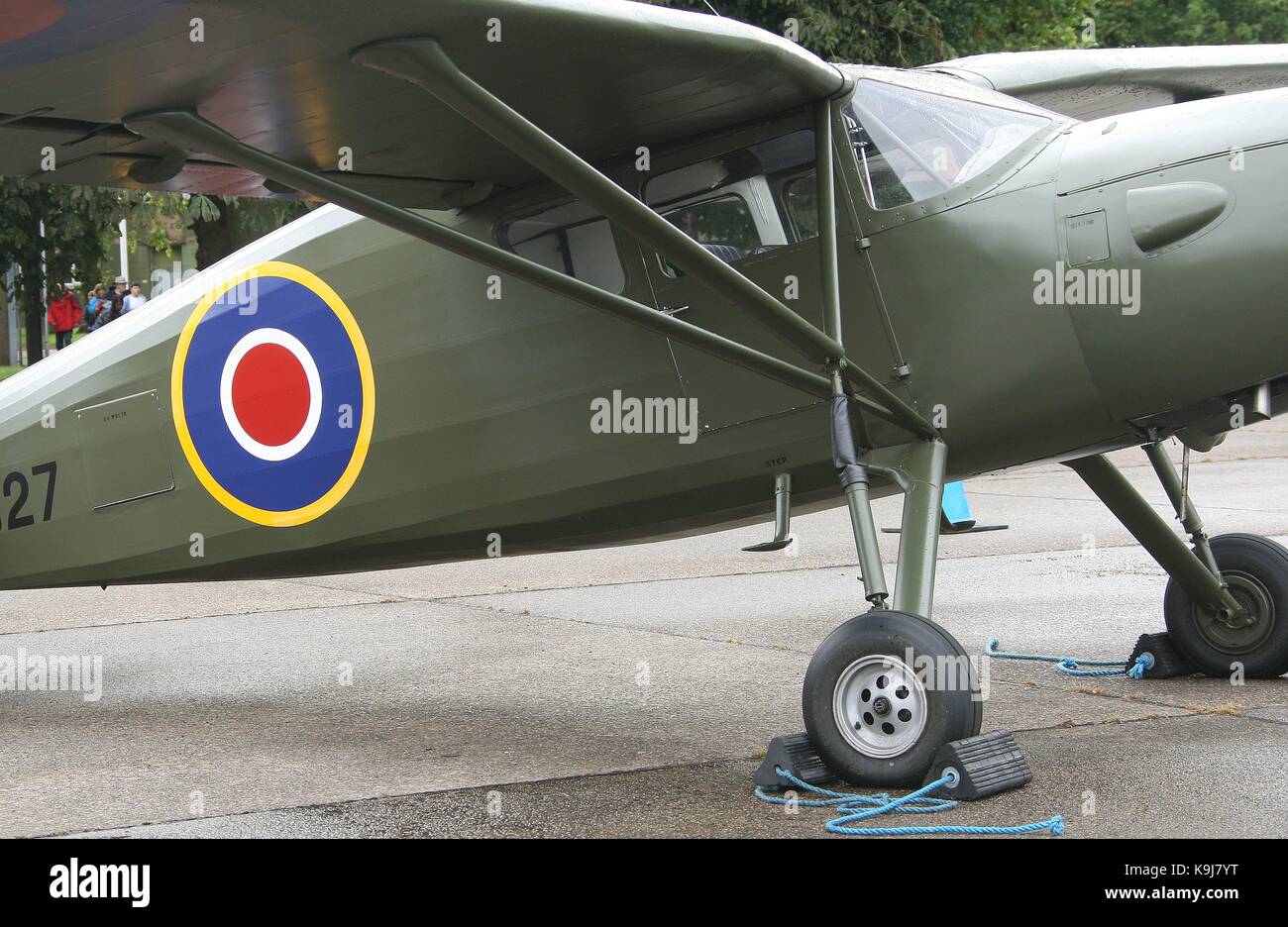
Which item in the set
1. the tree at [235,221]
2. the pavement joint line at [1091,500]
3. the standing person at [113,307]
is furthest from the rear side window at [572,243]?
the standing person at [113,307]

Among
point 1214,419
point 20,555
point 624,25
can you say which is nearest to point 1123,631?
point 1214,419

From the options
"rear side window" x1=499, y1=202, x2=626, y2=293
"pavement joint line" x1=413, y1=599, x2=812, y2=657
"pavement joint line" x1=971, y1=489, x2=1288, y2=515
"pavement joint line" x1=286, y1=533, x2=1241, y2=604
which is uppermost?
"rear side window" x1=499, y1=202, x2=626, y2=293

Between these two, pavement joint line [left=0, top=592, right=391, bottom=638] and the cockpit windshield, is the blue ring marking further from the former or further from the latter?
pavement joint line [left=0, top=592, right=391, bottom=638]

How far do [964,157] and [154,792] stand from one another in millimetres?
3812

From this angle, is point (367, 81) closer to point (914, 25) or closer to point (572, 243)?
point (572, 243)

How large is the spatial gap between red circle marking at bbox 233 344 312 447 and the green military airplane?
0.8 inches

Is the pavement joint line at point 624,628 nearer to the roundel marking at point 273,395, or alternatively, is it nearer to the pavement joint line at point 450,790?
the pavement joint line at point 450,790

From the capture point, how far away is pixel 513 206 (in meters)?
6.07

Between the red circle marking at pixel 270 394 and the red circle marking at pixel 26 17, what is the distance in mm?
2394

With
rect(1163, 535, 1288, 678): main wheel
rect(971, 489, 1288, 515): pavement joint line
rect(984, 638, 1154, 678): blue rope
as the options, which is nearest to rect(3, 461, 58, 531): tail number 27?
rect(984, 638, 1154, 678): blue rope

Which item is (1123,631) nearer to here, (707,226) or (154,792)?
(707,226)

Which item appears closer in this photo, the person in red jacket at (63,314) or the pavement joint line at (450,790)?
the pavement joint line at (450,790)

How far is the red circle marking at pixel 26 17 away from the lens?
12.9 feet

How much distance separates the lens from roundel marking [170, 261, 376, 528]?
20.8 ft
